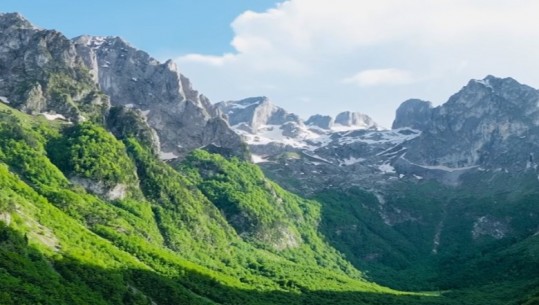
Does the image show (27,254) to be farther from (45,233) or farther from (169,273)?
(169,273)

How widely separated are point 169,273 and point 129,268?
17041 millimetres

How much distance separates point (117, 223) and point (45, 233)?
139ft

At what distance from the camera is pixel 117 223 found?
607 feet

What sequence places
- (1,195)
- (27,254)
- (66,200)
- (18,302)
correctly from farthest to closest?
(66,200) → (1,195) → (27,254) → (18,302)

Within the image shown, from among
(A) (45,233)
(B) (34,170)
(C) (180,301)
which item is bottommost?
(C) (180,301)

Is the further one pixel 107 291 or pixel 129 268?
pixel 129 268

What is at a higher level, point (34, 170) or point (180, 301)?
point (34, 170)

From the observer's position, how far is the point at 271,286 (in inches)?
7844

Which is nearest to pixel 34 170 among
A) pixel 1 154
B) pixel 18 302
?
pixel 1 154

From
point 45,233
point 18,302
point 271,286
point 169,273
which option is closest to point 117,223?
point 169,273

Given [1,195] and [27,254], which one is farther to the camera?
[1,195]

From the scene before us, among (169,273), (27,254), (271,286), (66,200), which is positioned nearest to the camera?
(27,254)

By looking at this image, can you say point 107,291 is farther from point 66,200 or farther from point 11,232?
point 66,200

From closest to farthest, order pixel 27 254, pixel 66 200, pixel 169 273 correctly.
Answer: pixel 27 254 < pixel 169 273 < pixel 66 200
